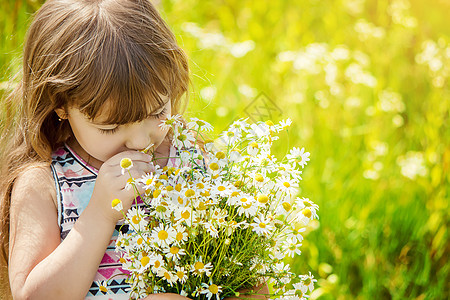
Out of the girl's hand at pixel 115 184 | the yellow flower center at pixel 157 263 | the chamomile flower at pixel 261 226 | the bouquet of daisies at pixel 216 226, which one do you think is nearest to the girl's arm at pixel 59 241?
the girl's hand at pixel 115 184

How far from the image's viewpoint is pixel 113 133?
1.27 meters

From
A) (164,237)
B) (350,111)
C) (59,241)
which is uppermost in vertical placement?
(164,237)

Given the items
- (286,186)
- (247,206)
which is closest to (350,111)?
(286,186)

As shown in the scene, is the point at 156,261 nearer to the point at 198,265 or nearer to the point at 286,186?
the point at 198,265

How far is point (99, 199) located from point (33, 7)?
5.03ft

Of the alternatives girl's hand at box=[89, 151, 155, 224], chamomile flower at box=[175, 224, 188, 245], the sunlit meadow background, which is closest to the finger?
girl's hand at box=[89, 151, 155, 224]

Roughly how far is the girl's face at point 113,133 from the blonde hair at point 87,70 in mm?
30

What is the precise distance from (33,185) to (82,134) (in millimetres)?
183

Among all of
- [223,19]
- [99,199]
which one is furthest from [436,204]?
[223,19]

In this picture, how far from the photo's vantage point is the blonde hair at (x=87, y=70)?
4.02 feet

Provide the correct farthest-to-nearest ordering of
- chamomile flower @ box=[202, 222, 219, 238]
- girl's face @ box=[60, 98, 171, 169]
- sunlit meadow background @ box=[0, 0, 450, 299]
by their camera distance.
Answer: sunlit meadow background @ box=[0, 0, 450, 299], girl's face @ box=[60, 98, 171, 169], chamomile flower @ box=[202, 222, 219, 238]

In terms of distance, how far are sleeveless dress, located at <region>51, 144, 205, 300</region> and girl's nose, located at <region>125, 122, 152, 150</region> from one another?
18 cm

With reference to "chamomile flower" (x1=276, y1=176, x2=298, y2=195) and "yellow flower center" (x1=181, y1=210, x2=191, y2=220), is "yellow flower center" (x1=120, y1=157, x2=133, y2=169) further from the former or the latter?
"chamomile flower" (x1=276, y1=176, x2=298, y2=195)

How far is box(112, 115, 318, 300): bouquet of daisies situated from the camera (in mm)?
1065
